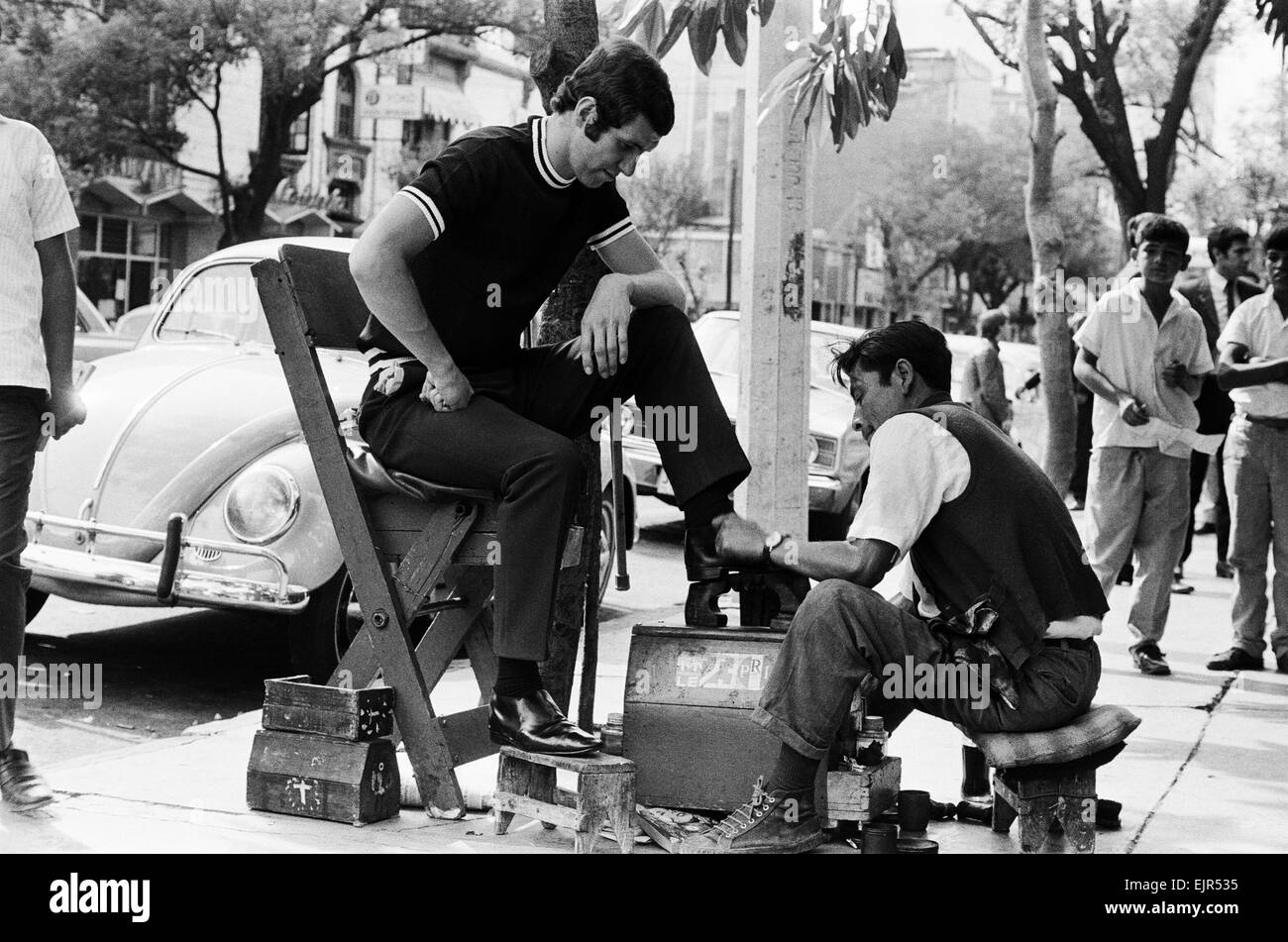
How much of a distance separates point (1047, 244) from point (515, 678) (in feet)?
12.8

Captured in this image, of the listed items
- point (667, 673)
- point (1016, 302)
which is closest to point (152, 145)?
point (667, 673)

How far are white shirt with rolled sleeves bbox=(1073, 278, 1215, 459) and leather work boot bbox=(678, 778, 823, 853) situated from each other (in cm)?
357

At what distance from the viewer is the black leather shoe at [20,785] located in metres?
3.76

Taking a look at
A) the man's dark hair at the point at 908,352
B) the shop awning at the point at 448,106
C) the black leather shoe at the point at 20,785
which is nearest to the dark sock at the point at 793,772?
the man's dark hair at the point at 908,352

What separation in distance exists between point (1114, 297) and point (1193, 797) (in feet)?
8.96

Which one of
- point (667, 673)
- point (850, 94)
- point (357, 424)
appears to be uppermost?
point (850, 94)

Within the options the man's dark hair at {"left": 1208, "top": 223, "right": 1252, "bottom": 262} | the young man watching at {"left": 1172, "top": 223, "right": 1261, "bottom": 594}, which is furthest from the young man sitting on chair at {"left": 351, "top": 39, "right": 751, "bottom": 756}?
the man's dark hair at {"left": 1208, "top": 223, "right": 1252, "bottom": 262}

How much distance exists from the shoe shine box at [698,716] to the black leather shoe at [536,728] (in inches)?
5.7

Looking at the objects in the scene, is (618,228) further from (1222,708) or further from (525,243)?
(1222,708)

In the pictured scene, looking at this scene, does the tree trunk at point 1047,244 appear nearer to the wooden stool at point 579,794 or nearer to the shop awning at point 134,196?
the wooden stool at point 579,794

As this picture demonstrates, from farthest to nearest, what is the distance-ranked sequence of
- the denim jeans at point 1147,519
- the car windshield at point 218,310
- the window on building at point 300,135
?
1. the window on building at point 300,135
2. the car windshield at point 218,310
3. the denim jeans at point 1147,519

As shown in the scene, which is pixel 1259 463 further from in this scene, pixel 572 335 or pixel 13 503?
pixel 13 503

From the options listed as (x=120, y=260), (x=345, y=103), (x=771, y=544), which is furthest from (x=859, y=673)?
(x=345, y=103)

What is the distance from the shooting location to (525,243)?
3.66 m
